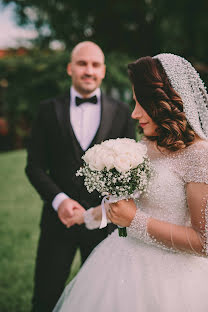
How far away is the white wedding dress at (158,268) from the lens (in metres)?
1.73

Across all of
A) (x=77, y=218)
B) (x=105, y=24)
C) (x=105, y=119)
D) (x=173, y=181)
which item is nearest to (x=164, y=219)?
(x=173, y=181)

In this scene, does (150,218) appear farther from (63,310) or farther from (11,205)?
(11,205)

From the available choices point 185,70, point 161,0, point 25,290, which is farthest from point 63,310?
point 161,0

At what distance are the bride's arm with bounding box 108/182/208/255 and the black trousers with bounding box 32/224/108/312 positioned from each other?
1019 millimetres

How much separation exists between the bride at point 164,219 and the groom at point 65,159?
820 mm

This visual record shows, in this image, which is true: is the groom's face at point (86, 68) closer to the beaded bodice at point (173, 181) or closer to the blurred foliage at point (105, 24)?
the beaded bodice at point (173, 181)

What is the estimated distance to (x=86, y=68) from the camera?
2951 mm

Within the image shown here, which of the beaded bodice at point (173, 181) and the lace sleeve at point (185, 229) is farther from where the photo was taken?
the beaded bodice at point (173, 181)

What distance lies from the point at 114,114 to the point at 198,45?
45.1 feet

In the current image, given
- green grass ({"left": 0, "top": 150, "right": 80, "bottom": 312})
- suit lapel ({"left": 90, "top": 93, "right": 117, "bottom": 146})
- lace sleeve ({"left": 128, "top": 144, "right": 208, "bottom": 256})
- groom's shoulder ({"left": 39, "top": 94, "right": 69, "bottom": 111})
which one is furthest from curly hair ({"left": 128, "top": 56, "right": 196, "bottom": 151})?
green grass ({"left": 0, "top": 150, "right": 80, "bottom": 312})

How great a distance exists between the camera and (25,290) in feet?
13.4

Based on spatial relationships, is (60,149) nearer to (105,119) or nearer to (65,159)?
(65,159)

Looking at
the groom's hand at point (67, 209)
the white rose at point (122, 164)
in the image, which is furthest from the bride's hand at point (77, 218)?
the white rose at point (122, 164)

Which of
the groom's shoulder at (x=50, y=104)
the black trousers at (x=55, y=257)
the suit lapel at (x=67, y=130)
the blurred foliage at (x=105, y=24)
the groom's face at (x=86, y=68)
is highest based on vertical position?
the blurred foliage at (x=105, y=24)
